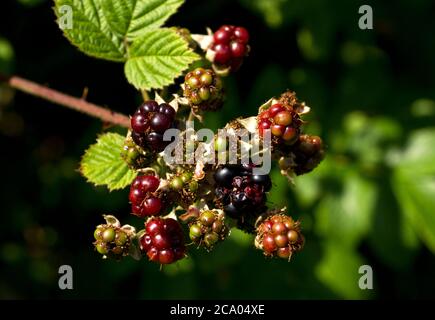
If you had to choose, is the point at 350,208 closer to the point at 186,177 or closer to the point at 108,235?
the point at 186,177

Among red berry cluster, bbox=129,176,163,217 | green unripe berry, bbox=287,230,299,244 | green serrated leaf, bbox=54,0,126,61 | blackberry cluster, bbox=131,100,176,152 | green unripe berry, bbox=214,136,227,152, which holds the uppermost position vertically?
green serrated leaf, bbox=54,0,126,61

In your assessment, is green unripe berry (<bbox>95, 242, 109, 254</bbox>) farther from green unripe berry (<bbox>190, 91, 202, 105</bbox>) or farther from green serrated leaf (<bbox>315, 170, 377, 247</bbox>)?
green serrated leaf (<bbox>315, 170, 377, 247</bbox>)

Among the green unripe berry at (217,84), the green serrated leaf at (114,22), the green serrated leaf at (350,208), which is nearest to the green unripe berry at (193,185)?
the green unripe berry at (217,84)

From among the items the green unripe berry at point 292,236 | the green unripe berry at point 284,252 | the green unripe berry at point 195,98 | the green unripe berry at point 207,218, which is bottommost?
the green unripe berry at point 284,252

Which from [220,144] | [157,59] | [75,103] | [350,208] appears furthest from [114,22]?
[350,208]

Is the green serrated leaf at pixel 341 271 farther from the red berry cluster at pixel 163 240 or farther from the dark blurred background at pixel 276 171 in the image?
the red berry cluster at pixel 163 240

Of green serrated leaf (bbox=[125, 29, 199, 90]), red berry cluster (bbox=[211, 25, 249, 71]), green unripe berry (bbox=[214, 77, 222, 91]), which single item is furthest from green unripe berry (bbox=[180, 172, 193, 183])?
red berry cluster (bbox=[211, 25, 249, 71])
